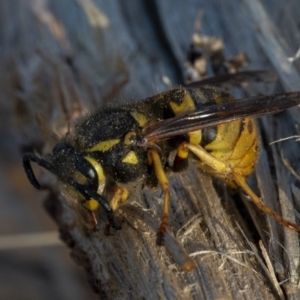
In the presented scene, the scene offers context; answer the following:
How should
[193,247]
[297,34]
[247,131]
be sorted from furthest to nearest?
[297,34]
[247,131]
[193,247]

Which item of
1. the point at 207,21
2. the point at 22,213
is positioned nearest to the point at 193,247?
the point at 207,21

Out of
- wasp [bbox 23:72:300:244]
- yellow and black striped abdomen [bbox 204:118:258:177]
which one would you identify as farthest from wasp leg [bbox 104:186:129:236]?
yellow and black striped abdomen [bbox 204:118:258:177]

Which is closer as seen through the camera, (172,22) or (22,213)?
(172,22)

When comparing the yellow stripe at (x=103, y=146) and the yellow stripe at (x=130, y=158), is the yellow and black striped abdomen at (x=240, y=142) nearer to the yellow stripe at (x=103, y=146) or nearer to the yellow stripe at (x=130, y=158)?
the yellow stripe at (x=130, y=158)

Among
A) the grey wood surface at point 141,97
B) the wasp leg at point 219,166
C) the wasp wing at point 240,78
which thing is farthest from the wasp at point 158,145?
the wasp wing at point 240,78

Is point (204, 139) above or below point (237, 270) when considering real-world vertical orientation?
above

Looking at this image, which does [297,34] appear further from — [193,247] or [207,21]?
[193,247]

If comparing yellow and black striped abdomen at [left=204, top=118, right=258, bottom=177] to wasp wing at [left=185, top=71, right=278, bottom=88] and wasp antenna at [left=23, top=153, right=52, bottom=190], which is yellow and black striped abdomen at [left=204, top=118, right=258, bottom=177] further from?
wasp antenna at [left=23, top=153, right=52, bottom=190]

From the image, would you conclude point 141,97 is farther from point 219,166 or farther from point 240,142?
point 219,166
